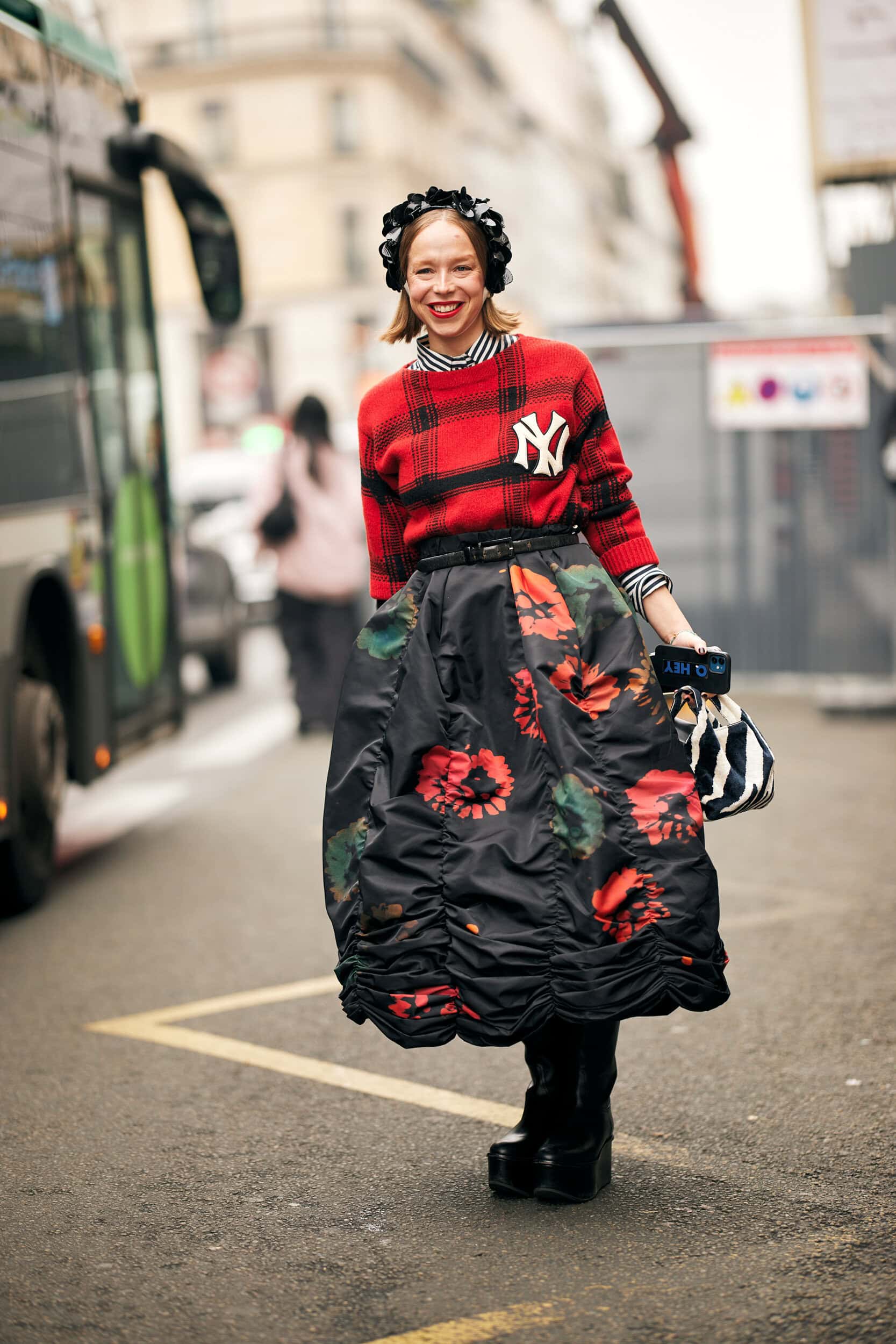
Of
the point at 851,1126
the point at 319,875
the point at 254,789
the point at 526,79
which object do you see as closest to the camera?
the point at 851,1126

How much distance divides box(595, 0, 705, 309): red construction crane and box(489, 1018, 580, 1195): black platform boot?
430 inches

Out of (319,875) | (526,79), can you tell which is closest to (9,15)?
(319,875)

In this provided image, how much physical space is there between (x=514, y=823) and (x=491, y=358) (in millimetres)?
907

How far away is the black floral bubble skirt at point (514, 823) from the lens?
10.7 ft

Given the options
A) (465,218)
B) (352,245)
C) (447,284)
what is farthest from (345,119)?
(447,284)

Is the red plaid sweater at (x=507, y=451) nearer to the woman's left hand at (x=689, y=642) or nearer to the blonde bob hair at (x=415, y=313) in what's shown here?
the blonde bob hair at (x=415, y=313)

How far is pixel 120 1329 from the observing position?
3025mm

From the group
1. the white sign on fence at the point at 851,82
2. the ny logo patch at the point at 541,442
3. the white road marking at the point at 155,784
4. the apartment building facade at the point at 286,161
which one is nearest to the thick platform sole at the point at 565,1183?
the ny logo patch at the point at 541,442

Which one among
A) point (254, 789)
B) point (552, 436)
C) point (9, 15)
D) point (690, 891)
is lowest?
point (254, 789)

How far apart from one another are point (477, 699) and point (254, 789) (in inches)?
226

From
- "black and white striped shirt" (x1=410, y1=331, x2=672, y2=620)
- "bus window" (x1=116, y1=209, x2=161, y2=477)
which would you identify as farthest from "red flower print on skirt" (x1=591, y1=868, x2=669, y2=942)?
"bus window" (x1=116, y1=209, x2=161, y2=477)

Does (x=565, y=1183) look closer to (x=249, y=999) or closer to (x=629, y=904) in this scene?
(x=629, y=904)

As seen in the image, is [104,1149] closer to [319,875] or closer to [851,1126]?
[851,1126]

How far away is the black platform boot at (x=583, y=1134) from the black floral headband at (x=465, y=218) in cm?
148
